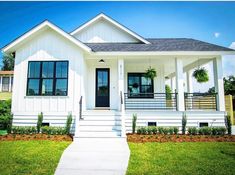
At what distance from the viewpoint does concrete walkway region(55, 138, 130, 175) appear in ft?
16.6

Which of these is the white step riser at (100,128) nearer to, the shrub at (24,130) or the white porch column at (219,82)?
the shrub at (24,130)

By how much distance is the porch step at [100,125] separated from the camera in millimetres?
8422

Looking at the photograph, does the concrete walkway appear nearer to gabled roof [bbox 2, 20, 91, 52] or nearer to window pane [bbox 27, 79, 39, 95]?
window pane [bbox 27, 79, 39, 95]

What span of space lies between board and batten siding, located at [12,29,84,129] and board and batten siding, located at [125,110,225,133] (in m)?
3.37

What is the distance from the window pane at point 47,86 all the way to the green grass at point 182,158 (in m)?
5.41

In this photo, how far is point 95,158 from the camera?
5906 millimetres

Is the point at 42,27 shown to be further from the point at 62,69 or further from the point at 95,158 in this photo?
the point at 95,158

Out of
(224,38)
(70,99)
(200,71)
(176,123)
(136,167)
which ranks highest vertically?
(224,38)

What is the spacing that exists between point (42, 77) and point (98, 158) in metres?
6.10

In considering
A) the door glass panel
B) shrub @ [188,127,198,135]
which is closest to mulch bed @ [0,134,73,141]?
the door glass panel

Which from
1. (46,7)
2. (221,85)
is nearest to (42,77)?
(46,7)

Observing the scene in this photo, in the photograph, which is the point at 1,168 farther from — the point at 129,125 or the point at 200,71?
the point at 200,71

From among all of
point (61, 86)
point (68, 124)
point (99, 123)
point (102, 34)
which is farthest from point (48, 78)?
point (102, 34)

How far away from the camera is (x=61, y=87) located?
33.0 feet
